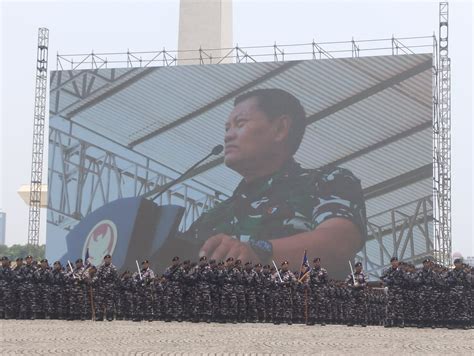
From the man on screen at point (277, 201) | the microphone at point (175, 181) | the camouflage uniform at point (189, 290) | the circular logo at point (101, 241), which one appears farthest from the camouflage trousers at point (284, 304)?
the circular logo at point (101, 241)

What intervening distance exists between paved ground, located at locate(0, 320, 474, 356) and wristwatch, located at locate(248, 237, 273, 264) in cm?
1366

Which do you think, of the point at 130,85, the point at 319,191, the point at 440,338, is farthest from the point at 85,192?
the point at 440,338

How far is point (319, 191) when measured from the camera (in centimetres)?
3125

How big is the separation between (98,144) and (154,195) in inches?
132

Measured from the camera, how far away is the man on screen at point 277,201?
3066 cm

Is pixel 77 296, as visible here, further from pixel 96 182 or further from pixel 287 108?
pixel 96 182

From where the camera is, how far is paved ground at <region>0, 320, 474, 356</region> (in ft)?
A: 36.5

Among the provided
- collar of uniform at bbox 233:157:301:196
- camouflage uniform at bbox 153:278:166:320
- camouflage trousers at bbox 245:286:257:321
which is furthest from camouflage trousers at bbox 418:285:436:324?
collar of uniform at bbox 233:157:301:196

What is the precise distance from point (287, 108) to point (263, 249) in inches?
215

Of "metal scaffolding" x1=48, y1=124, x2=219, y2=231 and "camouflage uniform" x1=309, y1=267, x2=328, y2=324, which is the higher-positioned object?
"metal scaffolding" x1=48, y1=124, x2=219, y2=231

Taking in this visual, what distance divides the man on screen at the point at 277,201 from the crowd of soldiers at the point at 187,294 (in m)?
10.8

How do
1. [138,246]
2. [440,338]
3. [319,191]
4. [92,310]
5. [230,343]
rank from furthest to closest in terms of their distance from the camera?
1. [138,246]
2. [319,191]
3. [92,310]
4. [440,338]
5. [230,343]

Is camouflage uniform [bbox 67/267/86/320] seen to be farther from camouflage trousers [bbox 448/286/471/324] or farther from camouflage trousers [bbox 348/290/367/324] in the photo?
camouflage trousers [bbox 448/286/471/324]

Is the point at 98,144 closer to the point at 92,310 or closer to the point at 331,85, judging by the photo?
the point at 331,85
